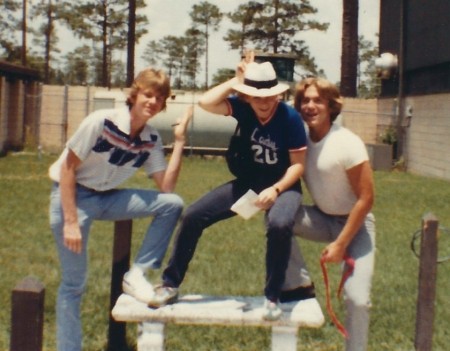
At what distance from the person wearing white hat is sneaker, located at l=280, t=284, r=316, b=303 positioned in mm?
420

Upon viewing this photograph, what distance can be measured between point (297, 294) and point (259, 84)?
1.23 meters

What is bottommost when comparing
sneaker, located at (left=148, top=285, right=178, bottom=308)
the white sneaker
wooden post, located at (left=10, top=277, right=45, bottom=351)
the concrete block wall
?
the white sneaker

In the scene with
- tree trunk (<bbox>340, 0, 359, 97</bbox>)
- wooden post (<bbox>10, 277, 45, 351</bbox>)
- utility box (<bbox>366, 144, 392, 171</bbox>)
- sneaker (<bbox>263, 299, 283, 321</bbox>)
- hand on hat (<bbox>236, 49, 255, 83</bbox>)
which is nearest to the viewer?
wooden post (<bbox>10, 277, 45, 351</bbox>)

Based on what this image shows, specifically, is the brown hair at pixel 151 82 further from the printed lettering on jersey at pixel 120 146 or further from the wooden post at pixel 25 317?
the wooden post at pixel 25 317

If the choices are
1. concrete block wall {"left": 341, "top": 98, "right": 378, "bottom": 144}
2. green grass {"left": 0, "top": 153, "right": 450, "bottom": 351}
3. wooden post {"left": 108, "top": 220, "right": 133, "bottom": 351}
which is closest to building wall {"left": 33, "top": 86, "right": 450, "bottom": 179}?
concrete block wall {"left": 341, "top": 98, "right": 378, "bottom": 144}

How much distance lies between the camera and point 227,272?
7.93 m

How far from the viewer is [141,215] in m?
4.53

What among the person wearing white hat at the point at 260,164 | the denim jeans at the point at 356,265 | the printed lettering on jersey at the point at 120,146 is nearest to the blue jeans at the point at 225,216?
the person wearing white hat at the point at 260,164

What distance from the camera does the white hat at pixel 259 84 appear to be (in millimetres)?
4297

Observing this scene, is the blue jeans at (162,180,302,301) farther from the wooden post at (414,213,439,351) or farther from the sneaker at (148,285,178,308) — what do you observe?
the wooden post at (414,213,439,351)

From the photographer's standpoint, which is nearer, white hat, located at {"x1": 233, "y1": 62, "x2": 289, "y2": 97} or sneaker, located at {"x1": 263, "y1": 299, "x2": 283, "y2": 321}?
sneaker, located at {"x1": 263, "y1": 299, "x2": 283, "y2": 321}

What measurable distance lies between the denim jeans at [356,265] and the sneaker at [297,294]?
3 cm

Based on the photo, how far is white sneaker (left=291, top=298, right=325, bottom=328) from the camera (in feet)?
13.0

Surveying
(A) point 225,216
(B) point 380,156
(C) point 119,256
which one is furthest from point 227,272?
(B) point 380,156
